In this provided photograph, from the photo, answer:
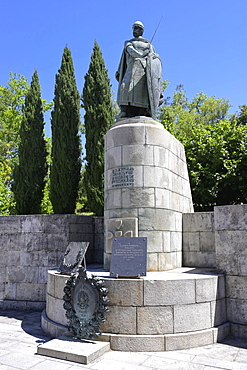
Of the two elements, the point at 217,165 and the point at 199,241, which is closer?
the point at 199,241

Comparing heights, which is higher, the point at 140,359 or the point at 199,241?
the point at 199,241

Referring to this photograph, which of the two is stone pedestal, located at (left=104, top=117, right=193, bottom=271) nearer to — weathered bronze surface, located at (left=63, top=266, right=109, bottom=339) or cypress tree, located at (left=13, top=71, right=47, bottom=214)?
weathered bronze surface, located at (left=63, top=266, right=109, bottom=339)

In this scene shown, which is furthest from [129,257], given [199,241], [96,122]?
[96,122]

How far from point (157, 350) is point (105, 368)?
1257 mm

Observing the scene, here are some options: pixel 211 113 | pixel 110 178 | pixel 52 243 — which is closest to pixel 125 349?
pixel 110 178

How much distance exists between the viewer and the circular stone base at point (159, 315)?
622 centimetres

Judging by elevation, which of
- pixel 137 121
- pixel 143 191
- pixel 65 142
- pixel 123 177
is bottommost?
pixel 143 191

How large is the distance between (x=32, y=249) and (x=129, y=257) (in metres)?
4.82

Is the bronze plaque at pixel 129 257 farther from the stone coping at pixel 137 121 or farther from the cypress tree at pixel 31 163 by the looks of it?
the cypress tree at pixel 31 163

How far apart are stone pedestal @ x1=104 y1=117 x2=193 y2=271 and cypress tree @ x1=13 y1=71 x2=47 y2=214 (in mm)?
9653

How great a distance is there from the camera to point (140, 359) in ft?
18.9

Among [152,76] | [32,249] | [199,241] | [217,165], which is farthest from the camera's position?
[217,165]

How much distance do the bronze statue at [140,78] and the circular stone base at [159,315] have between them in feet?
17.3

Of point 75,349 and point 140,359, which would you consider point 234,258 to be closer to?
point 140,359
